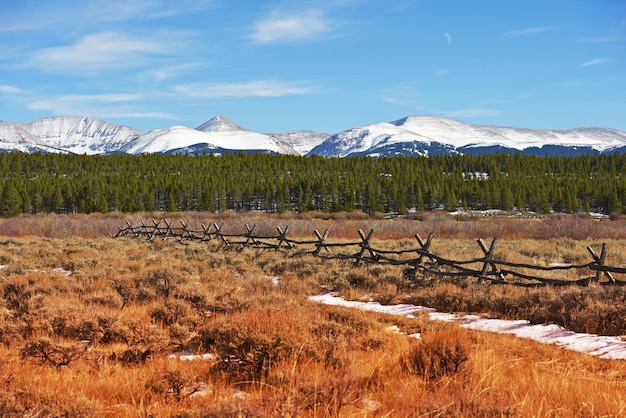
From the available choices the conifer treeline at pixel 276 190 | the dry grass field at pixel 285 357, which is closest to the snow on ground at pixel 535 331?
the dry grass field at pixel 285 357

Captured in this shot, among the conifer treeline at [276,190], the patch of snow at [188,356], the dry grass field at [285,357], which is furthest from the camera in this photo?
the conifer treeline at [276,190]

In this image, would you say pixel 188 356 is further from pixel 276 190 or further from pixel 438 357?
pixel 276 190

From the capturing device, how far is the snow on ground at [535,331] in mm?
7223

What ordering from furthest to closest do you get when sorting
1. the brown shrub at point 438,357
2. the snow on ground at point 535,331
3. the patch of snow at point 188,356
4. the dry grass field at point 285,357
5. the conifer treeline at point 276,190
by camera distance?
the conifer treeline at point 276,190
the snow on ground at point 535,331
the patch of snow at point 188,356
the brown shrub at point 438,357
the dry grass field at point 285,357

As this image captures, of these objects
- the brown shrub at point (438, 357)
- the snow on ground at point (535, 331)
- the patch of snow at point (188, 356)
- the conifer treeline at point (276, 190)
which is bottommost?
the snow on ground at point (535, 331)

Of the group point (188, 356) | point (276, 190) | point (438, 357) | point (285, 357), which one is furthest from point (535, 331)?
point (276, 190)

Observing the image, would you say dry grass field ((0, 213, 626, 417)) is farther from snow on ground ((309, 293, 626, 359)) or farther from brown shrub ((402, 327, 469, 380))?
snow on ground ((309, 293, 626, 359))

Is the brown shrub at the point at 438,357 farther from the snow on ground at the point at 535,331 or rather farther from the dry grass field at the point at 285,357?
the snow on ground at the point at 535,331

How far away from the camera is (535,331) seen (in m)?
8.48

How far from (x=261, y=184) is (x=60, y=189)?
1707 inches

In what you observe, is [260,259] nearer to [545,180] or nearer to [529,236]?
[529,236]

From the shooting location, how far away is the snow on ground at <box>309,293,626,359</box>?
23.7 feet

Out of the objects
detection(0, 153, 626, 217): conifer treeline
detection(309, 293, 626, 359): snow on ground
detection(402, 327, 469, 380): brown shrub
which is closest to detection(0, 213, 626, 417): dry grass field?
detection(402, 327, 469, 380): brown shrub

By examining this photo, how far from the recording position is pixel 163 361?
20.6 ft
